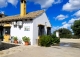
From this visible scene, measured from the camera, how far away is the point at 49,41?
18766 mm

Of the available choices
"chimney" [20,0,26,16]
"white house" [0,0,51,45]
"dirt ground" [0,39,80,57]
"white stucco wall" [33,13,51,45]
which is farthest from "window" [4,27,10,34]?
"dirt ground" [0,39,80,57]

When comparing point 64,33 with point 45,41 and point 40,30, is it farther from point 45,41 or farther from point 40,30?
point 45,41

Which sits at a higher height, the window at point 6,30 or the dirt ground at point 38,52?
the window at point 6,30

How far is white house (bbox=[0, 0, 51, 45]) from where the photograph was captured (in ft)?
65.3

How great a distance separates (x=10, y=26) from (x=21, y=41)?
329 centimetres

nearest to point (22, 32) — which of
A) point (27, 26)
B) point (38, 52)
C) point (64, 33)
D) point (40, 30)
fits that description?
point (27, 26)

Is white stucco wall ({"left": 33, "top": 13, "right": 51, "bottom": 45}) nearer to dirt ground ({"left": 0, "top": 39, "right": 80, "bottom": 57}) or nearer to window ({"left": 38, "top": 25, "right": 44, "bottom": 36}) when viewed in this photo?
window ({"left": 38, "top": 25, "right": 44, "bottom": 36})

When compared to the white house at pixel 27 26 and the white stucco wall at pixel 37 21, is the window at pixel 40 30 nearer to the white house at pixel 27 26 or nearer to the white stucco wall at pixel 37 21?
the white house at pixel 27 26

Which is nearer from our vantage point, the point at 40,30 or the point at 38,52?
the point at 38,52

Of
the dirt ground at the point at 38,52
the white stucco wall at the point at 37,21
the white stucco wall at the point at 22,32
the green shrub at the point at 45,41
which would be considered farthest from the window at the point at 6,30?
the dirt ground at the point at 38,52

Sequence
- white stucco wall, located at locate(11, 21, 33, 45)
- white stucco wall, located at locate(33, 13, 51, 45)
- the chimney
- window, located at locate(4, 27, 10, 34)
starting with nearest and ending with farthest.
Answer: white stucco wall, located at locate(11, 21, 33, 45)
white stucco wall, located at locate(33, 13, 51, 45)
the chimney
window, located at locate(4, 27, 10, 34)

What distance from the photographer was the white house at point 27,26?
1991 cm

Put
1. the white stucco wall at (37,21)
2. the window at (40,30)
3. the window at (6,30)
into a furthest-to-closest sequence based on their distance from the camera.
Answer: the window at (6,30), the window at (40,30), the white stucco wall at (37,21)

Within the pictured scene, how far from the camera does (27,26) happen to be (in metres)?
20.3
